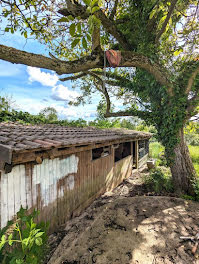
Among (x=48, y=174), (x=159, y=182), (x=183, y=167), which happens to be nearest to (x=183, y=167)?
(x=183, y=167)

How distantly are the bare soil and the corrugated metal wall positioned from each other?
1.62ft

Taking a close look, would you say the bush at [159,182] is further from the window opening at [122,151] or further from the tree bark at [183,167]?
the window opening at [122,151]

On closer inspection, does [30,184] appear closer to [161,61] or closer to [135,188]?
[135,188]

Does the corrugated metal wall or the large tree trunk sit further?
the large tree trunk

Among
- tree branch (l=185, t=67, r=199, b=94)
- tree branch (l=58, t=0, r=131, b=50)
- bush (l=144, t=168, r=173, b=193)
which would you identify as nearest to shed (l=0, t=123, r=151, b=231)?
bush (l=144, t=168, r=173, b=193)

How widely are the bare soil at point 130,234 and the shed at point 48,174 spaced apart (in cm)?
64

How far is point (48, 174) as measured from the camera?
3.50 m

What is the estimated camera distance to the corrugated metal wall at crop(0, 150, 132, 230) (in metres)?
2.70

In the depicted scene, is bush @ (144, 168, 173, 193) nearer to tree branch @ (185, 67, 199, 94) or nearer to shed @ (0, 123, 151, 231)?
shed @ (0, 123, 151, 231)

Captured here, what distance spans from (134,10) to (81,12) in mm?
3553

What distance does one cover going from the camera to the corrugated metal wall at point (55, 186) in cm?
270

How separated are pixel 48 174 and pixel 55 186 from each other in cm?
46

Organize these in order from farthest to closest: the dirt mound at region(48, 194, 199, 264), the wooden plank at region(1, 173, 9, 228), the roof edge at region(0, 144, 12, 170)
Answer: the dirt mound at region(48, 194, 199, 264)
the wooden plank at region(1, 173, 9, 228)
the roof edge at region(0, 144, 12, 170)

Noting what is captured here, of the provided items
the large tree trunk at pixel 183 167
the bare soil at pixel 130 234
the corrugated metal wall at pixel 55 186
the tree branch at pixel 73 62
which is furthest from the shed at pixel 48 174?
the large tree trunk at pixel 183 167
